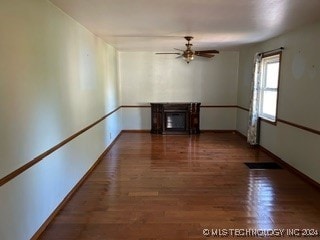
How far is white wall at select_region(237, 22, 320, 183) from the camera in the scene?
3.69 metres

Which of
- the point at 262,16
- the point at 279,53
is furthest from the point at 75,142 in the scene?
the point at 279,53

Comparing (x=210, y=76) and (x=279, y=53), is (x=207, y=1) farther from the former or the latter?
(x=210, y=76)

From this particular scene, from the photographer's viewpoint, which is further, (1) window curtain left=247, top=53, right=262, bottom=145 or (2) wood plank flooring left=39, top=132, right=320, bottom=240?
(1) window curtain left=247, top=53, right=262, bottom=145

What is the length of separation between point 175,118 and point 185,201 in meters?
4.24

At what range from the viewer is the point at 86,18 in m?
3.34

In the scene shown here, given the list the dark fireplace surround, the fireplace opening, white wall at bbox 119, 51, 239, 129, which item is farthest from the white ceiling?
the fireplace opening

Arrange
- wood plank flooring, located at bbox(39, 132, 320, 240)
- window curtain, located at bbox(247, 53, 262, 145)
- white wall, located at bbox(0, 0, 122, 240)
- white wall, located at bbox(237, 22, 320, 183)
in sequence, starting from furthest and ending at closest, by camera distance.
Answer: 1. window curtain, located at bbox(247, 53, 262, 145)
2. white wall, located at bbox(237, 22, 320, 183)
3. wood plank flooring, located at bbox(39, 132, 320, 240)
4. white wall, located at bbox(0, 0, 122, 240)

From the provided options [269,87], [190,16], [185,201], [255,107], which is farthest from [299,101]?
[185,201]

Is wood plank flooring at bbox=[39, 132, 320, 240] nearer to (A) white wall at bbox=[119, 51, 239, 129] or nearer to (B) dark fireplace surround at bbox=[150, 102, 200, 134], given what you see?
(B) dark fireplace surround at bbox=[150, 102, 200, 134]

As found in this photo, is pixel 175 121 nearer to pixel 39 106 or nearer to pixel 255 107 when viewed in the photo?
pixel 255 107

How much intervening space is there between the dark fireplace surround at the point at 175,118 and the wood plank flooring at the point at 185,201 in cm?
224

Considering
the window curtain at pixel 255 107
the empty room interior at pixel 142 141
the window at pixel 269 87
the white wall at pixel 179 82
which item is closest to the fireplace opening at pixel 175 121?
the white wall at pixel 179 82

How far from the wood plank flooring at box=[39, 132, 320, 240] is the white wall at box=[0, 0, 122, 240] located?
1.24 feet

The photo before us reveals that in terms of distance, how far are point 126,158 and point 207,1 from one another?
330 centimetres
